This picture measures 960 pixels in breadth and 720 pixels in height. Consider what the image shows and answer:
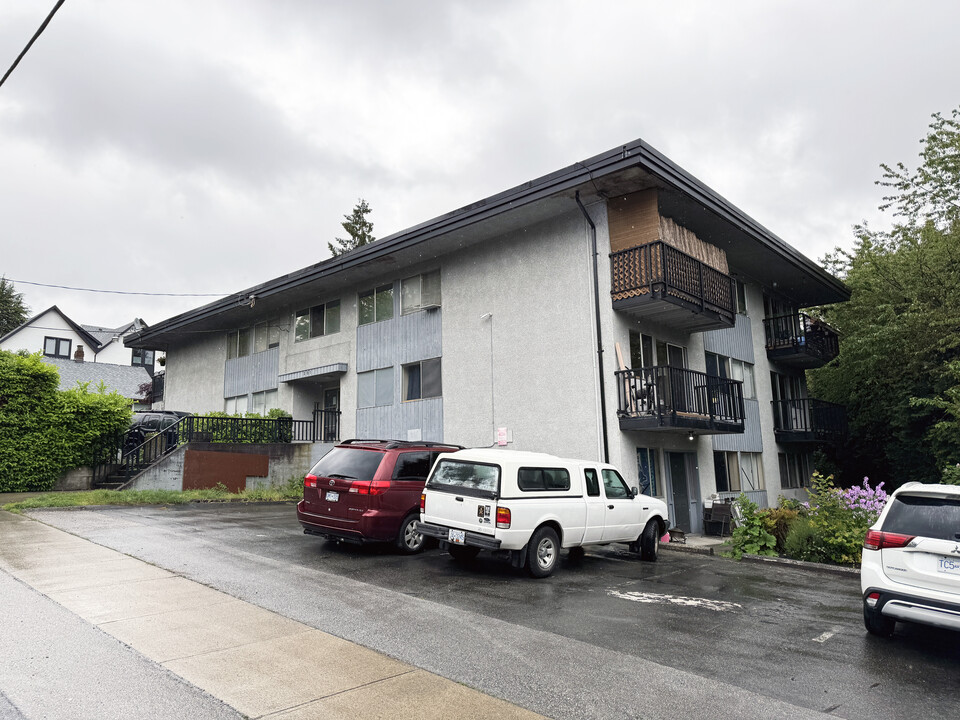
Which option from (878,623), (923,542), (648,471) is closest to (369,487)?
(878,623)

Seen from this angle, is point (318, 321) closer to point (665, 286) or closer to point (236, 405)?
point (236, 405)

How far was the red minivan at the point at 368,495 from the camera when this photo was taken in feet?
32.6

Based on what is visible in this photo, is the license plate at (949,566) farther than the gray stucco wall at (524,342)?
No

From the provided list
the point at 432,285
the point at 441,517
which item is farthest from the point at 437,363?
the point at 441,517

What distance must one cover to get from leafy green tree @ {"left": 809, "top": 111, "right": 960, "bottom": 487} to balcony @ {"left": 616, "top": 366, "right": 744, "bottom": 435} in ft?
25.4

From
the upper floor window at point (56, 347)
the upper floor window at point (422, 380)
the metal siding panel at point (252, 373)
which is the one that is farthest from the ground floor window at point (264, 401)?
the upper floor window at point (56, 347)

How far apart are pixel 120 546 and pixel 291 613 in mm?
5078

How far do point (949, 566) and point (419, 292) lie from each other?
15.3 metres

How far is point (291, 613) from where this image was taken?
6.57 m

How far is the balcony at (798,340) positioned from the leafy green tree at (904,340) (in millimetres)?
969

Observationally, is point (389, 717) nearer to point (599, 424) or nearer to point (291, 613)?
point (291, 613)

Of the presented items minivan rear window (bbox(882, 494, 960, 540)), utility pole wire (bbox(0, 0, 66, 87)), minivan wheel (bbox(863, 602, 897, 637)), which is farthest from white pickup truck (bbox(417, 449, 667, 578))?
utility pole wire (bbox(0, 0, 66, 87))

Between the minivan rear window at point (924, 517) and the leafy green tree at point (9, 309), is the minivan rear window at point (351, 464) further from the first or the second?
the leafy green tree at point (9, 309)

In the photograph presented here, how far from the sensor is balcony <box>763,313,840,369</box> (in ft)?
69.4
